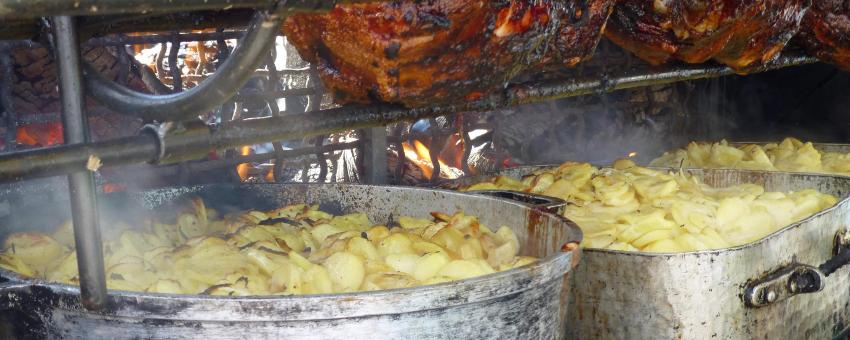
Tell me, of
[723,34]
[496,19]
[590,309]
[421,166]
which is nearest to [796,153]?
[723,34]

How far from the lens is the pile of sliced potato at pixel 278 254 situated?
1.69 m

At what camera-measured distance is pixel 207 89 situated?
4.13 ft

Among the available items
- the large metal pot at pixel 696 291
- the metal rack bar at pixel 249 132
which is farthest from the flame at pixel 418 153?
the large metal pot at pixel 696 291

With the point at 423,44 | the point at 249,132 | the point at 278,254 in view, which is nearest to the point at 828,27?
the point at 423,44

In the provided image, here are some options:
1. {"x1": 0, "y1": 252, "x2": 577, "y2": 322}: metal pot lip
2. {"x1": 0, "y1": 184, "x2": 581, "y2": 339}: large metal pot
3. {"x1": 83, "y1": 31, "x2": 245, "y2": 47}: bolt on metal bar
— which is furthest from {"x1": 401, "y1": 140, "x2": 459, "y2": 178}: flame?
{"x1": 0, "y1": 252, "x2": 577, "y2": 322}: metal pot lip

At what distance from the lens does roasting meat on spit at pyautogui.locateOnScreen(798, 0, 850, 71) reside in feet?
11.5

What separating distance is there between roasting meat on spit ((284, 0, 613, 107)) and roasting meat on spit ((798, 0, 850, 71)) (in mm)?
1923

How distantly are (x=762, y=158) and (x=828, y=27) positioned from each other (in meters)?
0.72

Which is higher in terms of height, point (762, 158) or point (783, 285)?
point (762, 158)

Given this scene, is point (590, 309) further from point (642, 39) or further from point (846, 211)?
point (846, 211)

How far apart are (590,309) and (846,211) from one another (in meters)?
1.27

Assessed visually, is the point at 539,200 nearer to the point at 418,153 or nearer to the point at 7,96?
the point at 7,96

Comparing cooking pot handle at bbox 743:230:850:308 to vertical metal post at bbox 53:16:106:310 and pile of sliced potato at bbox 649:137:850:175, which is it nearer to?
pile of sliced potato at bbox 649:137:850:175

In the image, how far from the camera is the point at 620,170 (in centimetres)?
346
